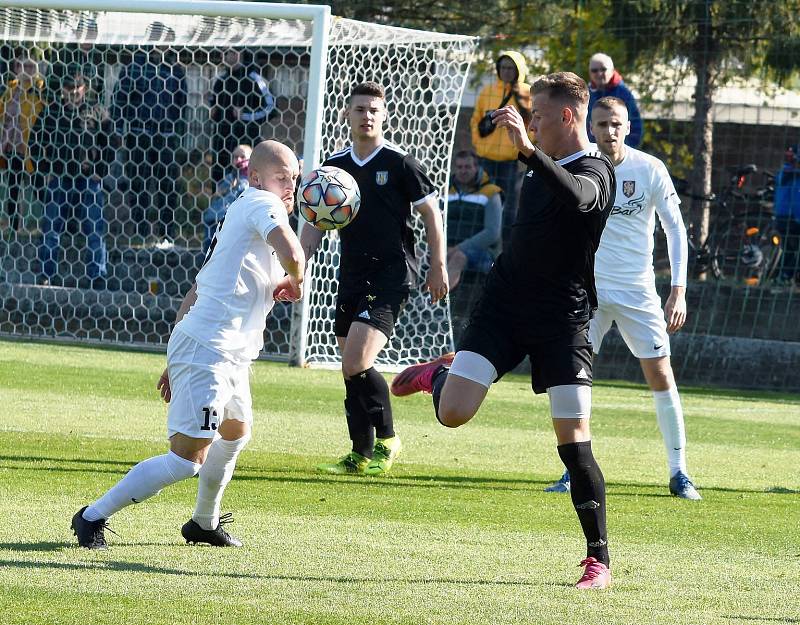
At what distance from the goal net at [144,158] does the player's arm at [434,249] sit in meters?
5.93

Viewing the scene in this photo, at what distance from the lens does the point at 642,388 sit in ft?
47.6

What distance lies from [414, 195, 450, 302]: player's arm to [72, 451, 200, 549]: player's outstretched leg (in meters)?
3.05

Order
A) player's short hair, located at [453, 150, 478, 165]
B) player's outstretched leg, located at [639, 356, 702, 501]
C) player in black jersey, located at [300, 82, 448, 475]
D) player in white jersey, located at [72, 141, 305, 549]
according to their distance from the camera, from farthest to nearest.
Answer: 1. player's short hair, located at [453, 150, 478, 165]
2. player in black jersey, located at [300, 82, 448, 475]
3. player's outstretched leg, located at [639, 356, 702, 501]
4. player in white jersey, located at [72, 141, 305, 549]

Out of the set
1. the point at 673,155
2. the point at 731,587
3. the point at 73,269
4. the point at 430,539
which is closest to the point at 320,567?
the point at 430,539

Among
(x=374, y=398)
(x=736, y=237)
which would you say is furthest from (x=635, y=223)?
(x=736, y=237)

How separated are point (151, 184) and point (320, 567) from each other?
1157cm

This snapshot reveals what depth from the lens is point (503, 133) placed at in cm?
1633

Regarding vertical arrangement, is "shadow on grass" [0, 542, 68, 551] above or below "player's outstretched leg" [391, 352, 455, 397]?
below

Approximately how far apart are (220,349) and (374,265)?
9.80 ft

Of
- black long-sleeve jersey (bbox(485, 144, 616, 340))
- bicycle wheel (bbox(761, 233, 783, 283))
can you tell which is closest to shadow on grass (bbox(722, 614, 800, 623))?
black long-sleeve jersey (bbox(485, 144, 616, 340))

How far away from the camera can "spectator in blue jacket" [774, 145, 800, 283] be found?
16875 millimetres

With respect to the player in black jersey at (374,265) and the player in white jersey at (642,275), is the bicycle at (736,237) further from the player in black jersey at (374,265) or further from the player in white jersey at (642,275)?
the player in black jersey at (374,265)

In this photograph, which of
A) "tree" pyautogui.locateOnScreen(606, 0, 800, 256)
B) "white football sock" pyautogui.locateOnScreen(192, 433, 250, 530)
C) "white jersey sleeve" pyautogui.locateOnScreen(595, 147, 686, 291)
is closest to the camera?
"white football sock" pyautogui.locateOnScreen(192, 433, 250, 530)

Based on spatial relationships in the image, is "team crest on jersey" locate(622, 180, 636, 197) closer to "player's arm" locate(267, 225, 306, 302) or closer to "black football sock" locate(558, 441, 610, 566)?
"black football sock" locate(558, 441, 610, 566)
